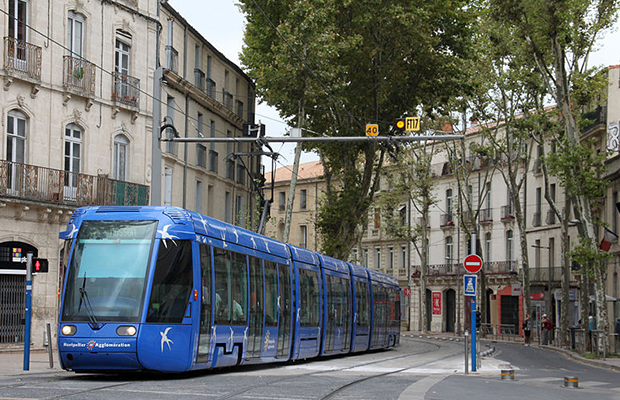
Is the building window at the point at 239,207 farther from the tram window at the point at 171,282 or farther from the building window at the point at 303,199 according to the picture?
the building window at the point at 303,199

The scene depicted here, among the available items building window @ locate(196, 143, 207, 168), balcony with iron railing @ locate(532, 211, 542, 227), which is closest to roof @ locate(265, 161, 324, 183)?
balcony with iron railing @ locate(532, 211, 542, 227)

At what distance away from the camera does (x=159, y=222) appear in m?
Result: 15.5

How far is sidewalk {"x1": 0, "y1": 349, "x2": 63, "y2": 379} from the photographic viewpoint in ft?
59.4

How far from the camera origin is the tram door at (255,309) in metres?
18.7

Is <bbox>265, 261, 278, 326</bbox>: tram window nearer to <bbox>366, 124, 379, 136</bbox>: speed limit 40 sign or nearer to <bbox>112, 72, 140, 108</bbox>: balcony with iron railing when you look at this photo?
<bbox>366, 124, 379, 136</bbox>: speed limit 40 sign

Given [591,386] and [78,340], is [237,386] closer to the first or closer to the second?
[78,340]

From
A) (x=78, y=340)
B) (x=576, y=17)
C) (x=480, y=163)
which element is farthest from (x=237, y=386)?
(x=480, y=163)

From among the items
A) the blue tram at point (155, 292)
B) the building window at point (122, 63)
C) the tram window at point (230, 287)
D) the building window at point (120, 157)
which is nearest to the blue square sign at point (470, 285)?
the blue tram at point (155, 292)

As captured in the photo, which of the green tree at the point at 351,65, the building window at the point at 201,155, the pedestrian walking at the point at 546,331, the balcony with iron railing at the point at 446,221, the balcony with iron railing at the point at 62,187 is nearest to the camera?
the balcony with iron railing at the point at 62,187

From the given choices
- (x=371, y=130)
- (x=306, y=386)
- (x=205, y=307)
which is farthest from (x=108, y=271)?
(x=371, y=130)

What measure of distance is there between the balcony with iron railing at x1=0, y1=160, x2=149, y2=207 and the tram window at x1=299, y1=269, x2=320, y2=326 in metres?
9.54

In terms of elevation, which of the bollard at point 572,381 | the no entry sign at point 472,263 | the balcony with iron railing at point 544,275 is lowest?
the bollard at point 572,381

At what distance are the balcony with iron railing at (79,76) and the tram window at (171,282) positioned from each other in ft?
53.0

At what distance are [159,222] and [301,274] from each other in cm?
747
